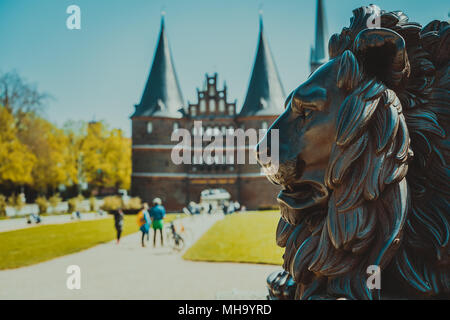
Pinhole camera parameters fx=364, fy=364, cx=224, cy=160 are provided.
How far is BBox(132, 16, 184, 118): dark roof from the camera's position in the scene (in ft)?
114

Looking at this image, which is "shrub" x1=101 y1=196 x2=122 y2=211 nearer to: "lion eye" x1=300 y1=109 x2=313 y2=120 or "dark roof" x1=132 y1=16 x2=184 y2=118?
"dark roof" x1=132 y1=16 x2=184 y2=118

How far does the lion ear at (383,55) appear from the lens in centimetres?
145

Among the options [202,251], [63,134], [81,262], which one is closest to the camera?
[81,262]

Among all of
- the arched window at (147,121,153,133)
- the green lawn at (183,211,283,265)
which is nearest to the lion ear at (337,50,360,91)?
the green lawn at (183,211,283,265)

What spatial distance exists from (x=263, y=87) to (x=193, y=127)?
7.96m

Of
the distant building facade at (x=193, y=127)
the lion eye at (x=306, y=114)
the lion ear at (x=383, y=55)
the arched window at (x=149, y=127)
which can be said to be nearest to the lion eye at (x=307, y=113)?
the lion eye at (x=306, y=114)

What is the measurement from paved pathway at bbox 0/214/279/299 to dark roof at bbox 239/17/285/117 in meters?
26.9

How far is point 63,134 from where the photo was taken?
33062 mm

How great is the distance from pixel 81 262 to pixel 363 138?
30.3 feet

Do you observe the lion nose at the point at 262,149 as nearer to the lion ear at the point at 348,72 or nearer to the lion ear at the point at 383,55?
the lion ear at the point at 348,72

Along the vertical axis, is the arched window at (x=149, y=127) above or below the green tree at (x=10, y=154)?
above

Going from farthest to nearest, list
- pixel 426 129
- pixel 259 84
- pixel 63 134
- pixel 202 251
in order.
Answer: pixel 259 84, pixel 63 134, pixel 202 251, pixel 426 129
